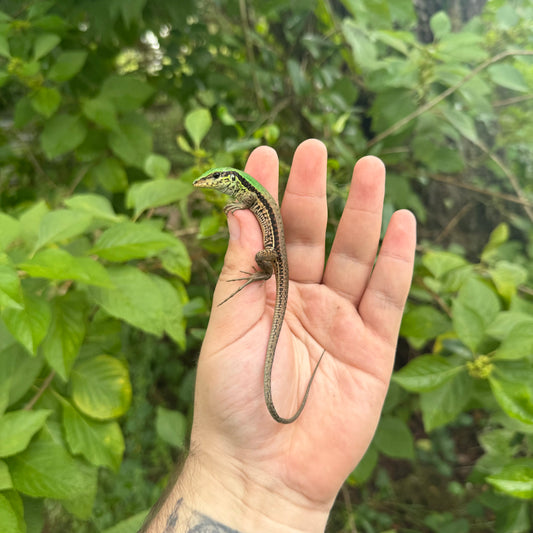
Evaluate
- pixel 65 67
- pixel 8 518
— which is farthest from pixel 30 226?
pixel 8 518

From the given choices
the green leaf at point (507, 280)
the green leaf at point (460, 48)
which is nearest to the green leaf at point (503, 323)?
the green leaf at point (507, 280)

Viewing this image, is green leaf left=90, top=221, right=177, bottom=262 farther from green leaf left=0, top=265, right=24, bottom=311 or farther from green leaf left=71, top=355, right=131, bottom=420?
green leaf left=71, top=355, right=131, bottom=420

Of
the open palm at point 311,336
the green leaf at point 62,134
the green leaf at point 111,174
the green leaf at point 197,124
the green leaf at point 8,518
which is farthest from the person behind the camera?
the green leaf at point 111,174

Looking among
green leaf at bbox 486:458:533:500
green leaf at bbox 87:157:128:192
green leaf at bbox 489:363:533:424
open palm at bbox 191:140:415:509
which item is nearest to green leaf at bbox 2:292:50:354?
open palm at bbox 191:140:415:509

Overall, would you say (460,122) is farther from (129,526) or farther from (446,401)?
(129,526)

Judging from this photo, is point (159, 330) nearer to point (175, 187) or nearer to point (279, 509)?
point (175, 187)

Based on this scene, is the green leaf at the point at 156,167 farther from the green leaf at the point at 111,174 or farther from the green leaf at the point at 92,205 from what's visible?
the green leaf at the point at 111,174
